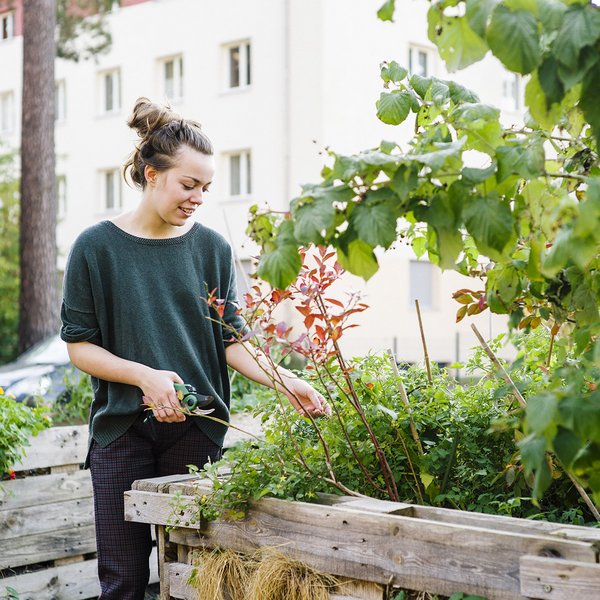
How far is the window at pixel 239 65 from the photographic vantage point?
21.0 metres

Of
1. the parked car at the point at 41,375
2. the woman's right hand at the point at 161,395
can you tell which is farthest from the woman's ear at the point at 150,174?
the parked car at the point at 41,375

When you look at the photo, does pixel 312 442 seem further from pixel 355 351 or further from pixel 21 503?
pixel 355 351

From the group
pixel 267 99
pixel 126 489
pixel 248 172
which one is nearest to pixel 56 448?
pixel 126 489

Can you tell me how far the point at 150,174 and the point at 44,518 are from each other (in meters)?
2.14

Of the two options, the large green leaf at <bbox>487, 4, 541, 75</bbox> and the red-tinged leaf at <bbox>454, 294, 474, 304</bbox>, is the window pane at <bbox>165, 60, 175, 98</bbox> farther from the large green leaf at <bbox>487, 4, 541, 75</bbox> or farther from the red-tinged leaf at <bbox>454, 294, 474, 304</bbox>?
the large green leaf at <bbox>487, 4, 541, 75</bbox>

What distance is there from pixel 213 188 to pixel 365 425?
18.6 meters

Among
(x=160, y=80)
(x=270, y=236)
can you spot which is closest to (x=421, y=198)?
(x=270, y=236)

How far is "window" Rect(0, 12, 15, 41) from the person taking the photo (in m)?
27.0

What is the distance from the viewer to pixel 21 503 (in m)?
4.43

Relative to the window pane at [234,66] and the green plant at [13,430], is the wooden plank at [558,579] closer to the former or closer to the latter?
the green plant at [13,430]

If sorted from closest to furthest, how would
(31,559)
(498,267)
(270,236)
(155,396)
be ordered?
1. (270,236)
2. (498,267)
3. (155,396)
4. (31,559)

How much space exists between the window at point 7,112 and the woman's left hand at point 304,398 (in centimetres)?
2511

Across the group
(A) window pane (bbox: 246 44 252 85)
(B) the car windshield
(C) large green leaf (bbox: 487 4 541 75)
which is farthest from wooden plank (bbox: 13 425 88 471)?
(A) window pane (bbox: 246 44 252 85)

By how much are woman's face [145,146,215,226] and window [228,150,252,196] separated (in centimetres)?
1778
